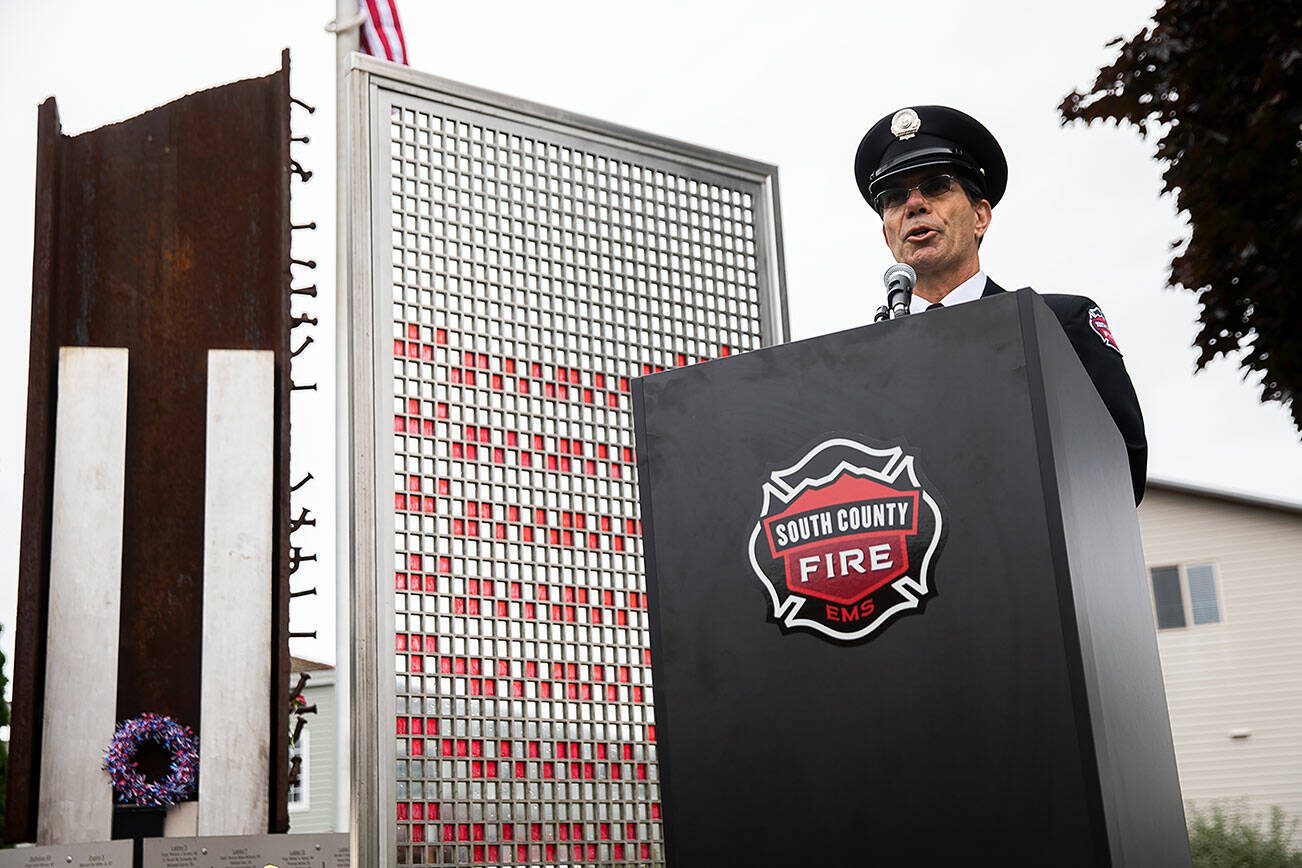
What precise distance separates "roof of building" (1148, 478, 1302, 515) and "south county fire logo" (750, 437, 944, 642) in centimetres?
1681

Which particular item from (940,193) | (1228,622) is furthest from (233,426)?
(1228,622)

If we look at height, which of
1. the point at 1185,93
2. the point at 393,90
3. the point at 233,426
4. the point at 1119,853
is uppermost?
the point at 1185,93

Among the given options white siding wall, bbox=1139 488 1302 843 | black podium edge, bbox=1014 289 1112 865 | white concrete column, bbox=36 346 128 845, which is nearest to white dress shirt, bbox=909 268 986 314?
black podium edge, bbox=1014 289 1112 865

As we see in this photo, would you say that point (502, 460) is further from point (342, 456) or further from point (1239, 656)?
point (1239, 656)

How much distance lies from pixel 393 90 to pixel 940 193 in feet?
7.66

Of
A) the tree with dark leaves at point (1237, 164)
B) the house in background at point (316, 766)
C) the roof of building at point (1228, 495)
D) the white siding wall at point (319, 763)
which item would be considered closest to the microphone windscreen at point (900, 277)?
the tree with dark leaves at point (1237, 164)

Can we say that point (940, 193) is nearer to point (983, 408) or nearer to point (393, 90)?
point (983, 408)

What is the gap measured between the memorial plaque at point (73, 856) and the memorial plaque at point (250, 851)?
0.09 m

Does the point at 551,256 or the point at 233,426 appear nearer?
the point at 551,256

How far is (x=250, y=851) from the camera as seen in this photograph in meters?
4.27

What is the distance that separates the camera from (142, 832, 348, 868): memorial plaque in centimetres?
→ 420

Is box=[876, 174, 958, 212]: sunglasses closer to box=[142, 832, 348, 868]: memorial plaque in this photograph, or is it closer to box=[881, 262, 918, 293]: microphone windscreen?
box=[881, 262, 918, 293]: microphone windscreen

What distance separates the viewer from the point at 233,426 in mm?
5121

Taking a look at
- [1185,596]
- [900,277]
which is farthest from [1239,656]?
[900,277]
